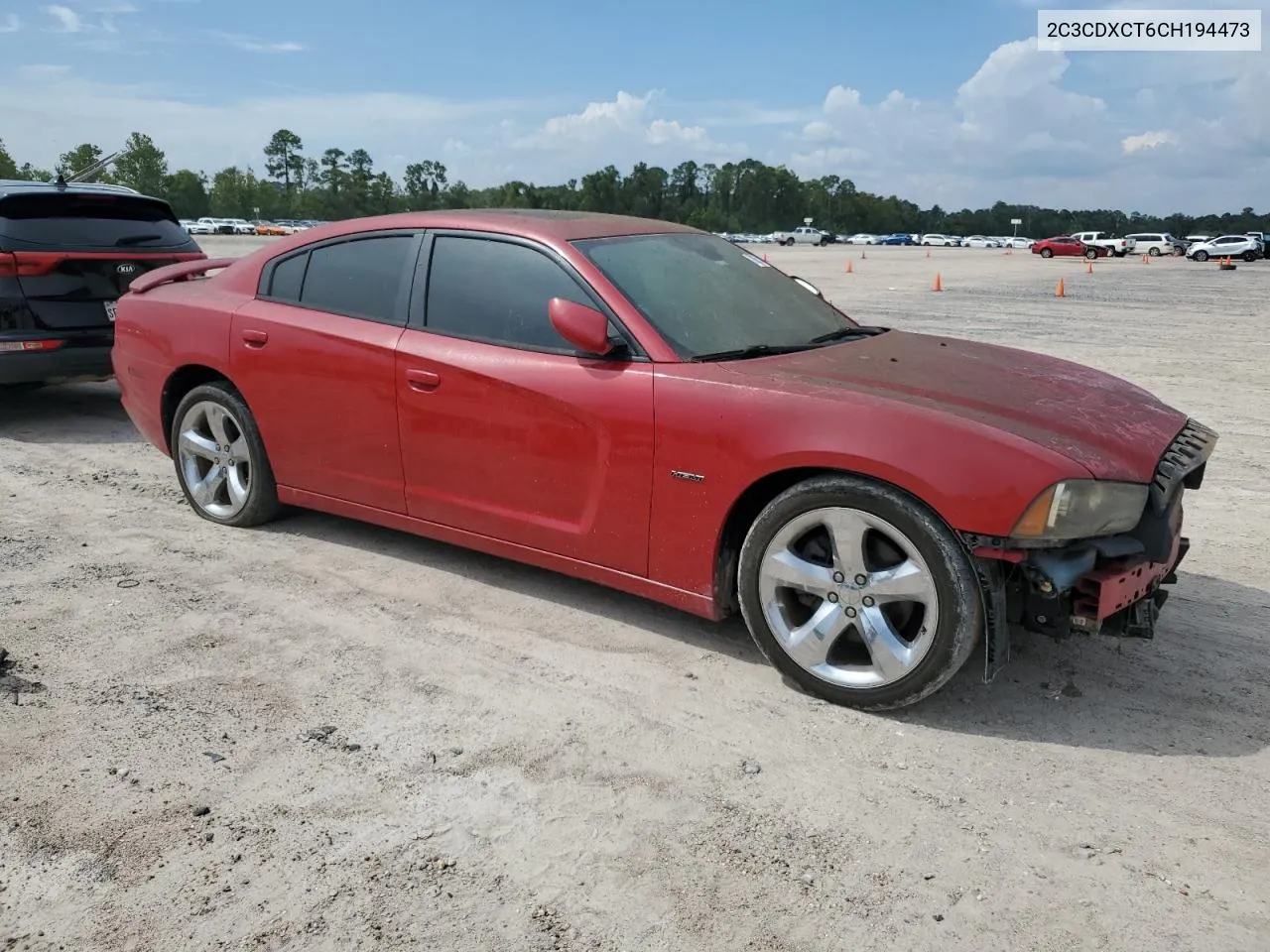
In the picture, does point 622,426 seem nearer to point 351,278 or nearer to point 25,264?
point 351,278

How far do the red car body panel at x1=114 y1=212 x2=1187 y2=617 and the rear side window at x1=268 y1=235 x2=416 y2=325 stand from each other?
0.26 ft

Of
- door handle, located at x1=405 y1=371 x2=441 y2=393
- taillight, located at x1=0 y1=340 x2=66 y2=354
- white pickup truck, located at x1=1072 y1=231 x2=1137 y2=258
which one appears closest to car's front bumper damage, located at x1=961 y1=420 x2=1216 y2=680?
door handle, located at x1=405 y1=371 x2=441 y2=393

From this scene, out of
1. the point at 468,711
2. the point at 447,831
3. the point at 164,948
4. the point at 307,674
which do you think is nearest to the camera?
the point at 164,948

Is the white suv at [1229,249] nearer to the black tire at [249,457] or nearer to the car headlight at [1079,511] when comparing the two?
the car headlight at [1079,511]

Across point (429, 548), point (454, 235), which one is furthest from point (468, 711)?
point (454, 235)

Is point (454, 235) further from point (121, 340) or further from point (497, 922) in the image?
point (497, 922)

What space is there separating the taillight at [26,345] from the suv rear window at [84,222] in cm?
68

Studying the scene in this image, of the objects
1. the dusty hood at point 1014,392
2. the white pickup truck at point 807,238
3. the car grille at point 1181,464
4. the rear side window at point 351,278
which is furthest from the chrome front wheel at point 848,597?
the white pickup truck at point 807,238

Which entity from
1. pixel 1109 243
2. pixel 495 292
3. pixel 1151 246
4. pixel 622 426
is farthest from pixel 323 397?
pixel 1151 246

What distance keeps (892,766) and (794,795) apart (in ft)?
1.22

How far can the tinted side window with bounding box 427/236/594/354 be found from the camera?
162 inches

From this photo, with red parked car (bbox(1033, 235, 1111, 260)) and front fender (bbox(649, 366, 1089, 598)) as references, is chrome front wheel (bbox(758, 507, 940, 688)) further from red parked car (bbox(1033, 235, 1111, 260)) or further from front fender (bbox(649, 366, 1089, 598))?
red parked car (bbox(1033, 235, 1111, 260))

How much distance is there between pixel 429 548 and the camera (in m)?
5.09

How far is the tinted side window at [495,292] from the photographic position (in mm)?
4121
